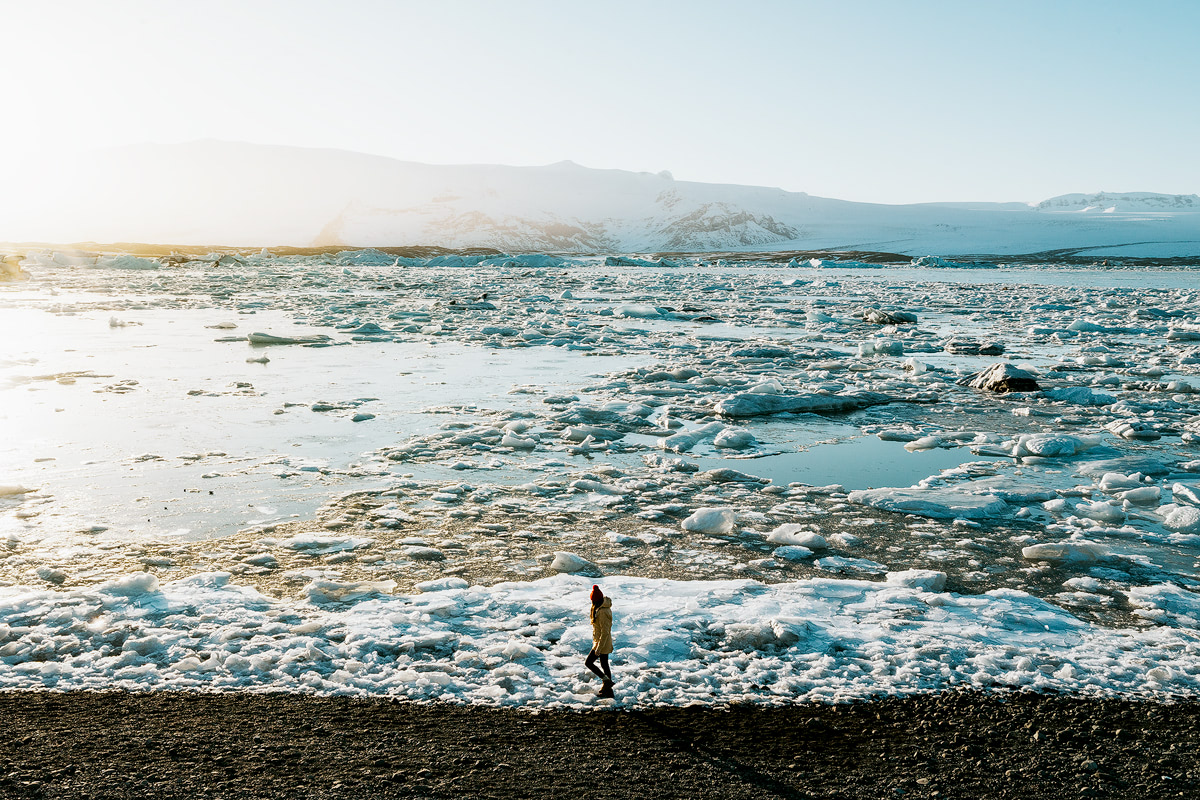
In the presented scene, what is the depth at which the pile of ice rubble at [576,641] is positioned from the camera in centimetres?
350

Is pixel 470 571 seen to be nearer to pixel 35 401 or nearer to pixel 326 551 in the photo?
pixel 326 551

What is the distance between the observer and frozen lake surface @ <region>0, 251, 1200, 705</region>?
3725 millimetres

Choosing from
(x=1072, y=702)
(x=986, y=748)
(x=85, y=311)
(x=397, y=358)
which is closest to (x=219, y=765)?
(x=986, y=748)

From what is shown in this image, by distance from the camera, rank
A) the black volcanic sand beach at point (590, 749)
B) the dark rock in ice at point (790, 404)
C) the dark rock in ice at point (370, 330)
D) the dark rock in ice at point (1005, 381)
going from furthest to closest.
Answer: the dark rock in ice at point (370, 330)
the dark rock in ice at point (1005, 381)
the dark rock in ice at point (790, 404)
the black volcanic sand beach at point (590, 749)

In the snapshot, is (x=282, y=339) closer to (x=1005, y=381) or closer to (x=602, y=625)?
(x=1005, y=381)

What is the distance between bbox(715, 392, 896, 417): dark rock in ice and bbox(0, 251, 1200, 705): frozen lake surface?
0.15ft

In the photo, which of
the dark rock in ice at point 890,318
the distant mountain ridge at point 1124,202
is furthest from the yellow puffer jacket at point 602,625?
the distant mountain ridge at point 1124,202

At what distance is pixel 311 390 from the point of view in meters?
10.3

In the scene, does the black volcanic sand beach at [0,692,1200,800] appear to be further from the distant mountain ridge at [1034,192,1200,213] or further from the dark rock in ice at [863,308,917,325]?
the distant mountain ridge at [1034,192,1200,213]

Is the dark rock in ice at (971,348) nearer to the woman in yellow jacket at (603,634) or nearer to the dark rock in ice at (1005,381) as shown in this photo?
the dark rock in ice at (1005,381)

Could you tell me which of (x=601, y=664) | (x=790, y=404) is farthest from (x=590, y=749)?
(x=790, y=404)

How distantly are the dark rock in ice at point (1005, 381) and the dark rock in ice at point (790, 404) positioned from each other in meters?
1.72

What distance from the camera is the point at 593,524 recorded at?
5613mm

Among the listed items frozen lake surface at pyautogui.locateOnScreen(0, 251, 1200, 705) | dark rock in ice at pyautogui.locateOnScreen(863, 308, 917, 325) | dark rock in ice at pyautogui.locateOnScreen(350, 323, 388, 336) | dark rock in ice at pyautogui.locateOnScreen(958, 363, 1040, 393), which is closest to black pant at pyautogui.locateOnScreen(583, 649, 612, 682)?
frozen lake surface at pyautogui.locateOnScreen(0, 251, 1200, 705)
